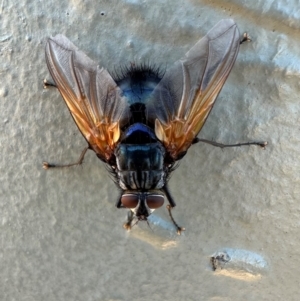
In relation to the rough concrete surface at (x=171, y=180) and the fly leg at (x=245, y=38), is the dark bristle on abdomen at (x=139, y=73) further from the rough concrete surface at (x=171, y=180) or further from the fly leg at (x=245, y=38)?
the fly leg at (x=245, y=38)

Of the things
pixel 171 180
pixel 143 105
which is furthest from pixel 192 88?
pixel 171 180

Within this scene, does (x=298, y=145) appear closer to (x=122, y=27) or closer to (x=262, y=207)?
(x=262, y=207)

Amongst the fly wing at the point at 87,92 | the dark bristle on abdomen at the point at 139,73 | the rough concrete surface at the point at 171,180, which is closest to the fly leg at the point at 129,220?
the rough concrete surface at the point at 171,180

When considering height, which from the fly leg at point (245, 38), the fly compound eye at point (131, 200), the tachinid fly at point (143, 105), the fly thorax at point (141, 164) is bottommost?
the fly compound eye at point (131, 200)

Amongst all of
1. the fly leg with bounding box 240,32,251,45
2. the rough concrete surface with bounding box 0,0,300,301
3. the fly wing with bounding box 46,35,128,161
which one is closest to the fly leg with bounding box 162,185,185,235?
the rough concrete surface with bounding box 0,0,300,301

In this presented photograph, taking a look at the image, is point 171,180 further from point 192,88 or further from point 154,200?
point 192,88

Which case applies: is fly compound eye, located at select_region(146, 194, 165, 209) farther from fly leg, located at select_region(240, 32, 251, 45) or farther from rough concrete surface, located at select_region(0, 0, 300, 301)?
fly leg, located at select_region(240, 32, 251, 45)
